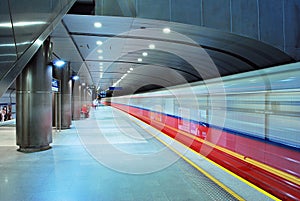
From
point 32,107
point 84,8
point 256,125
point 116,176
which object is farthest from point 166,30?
point 116,176

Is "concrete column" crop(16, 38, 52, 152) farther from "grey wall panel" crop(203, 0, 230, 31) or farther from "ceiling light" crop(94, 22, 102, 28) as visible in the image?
"grey wall panel" crop(203, 0, 230, 31)

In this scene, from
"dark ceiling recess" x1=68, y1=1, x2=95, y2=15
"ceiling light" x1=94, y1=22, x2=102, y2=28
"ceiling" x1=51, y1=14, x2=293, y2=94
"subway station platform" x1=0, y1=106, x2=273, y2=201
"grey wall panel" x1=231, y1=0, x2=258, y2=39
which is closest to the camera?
"subway station platform" x1=0, y1=106, x2=273, y2=201

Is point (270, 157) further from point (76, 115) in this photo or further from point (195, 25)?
point (76, 115)

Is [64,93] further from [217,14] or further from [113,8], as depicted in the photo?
[217,14]

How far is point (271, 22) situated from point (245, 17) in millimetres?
1360

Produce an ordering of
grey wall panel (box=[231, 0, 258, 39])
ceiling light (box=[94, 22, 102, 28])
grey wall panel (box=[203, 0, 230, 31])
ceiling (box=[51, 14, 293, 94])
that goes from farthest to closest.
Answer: grey wall panel (box=[231, 0, 258, 39]) < grey wall panel (box=[203, 0, 230, 31]) < ceiling (box=[51, 14, 293, 94]) < ceiling light (box=[94, 22, 102, 28])

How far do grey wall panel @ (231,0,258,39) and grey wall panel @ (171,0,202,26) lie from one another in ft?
5.18

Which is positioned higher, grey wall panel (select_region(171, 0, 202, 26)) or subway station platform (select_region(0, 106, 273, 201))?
grey wall panel (select_region(171, 0, 202, 26))

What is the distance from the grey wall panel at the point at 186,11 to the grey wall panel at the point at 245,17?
1.58 metres

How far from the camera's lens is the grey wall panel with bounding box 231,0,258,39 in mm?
9516

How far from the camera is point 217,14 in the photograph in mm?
9352

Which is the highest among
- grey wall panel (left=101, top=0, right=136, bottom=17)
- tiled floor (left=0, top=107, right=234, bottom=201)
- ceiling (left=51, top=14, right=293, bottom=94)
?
grey wall panel (left=101, top=0, right=136, bottom=17)

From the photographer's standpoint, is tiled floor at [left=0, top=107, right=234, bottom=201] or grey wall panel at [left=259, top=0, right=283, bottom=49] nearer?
tiled floor at [left=0, top=107, right=234, bottom=201]

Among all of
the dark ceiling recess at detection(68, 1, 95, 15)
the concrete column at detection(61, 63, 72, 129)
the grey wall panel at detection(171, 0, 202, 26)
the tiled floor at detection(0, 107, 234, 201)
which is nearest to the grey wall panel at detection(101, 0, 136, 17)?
the dark ceiling recess at detection(68, 1, 95, 15)
